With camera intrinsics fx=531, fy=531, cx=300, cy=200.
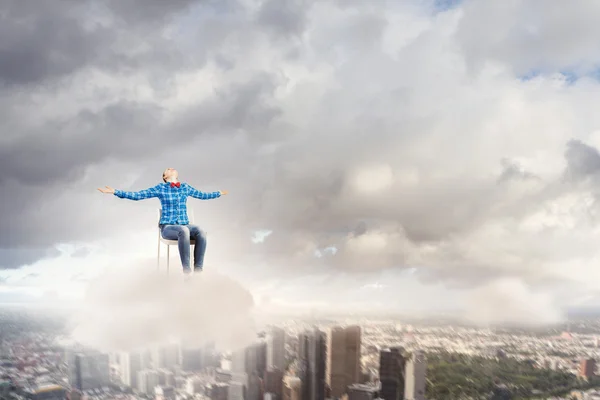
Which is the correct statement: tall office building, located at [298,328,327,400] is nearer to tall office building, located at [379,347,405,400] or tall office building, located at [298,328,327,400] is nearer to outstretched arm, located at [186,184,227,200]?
tall office building, located at [379,347,405,400]

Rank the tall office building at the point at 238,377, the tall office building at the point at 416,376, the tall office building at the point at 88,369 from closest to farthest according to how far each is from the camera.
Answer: the tall office building at the point at 88,369
the tall office building at the point at 238,377
the tall office building at the point at 416,376

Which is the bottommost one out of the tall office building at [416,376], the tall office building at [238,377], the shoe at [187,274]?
the tall office building at [416,376]

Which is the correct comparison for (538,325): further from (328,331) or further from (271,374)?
(271,374)

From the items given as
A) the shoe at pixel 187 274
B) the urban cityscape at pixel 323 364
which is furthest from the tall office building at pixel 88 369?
the shoe at pixel 187 274

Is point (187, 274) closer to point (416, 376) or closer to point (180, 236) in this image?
point (180, 236)

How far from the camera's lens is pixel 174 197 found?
3879 millimetres

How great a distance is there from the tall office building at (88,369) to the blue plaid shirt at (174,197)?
2.50 meters

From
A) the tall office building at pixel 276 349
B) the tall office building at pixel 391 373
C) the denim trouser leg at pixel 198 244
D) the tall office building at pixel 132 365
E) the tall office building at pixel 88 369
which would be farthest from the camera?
the tall office building at pixel 391 373

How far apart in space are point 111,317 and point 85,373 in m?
2.56

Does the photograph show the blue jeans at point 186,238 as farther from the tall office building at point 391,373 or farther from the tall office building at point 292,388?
the tall office building at point 391,373

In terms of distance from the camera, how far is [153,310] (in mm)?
4312

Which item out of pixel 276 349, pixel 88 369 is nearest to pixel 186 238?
pixel 88 369

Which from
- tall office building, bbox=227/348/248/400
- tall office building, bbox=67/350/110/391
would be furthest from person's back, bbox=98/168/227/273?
tall office building, bbox=227/348/248/400

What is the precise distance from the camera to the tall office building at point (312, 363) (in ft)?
25.1
